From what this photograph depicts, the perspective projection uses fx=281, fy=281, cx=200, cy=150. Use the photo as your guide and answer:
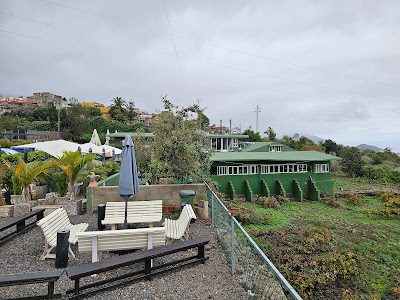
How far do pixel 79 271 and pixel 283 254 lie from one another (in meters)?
8.25

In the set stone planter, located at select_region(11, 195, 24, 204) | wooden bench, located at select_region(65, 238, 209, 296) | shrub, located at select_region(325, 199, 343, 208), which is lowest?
shrub, located at select_region(325, 199, 343, 208)

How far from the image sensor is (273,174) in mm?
23484

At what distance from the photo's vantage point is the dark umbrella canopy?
22.1 feet

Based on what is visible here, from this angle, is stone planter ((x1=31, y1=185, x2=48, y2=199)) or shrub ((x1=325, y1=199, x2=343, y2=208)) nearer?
stone planter ((x1=31, y1=185, x2=48, y2=199))

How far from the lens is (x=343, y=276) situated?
9102 millimetres

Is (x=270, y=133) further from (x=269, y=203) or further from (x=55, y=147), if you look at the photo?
(x=55, y=147)

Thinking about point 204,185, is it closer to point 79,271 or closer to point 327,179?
point 79,271

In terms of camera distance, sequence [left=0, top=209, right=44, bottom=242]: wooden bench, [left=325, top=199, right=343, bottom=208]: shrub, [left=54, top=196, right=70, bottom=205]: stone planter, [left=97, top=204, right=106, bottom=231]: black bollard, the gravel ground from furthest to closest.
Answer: [left=325, top=199, right=343, bottom=208]: shrub
[left=54, top=196, right=70, bottom=205]: stone planter
[left=97, top=204, right=106, bottom=231]: black bollard
[left=0, top=209, right=44, bottom=242]: wooden bench
the gravel ground

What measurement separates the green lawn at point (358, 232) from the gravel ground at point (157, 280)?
562 cm

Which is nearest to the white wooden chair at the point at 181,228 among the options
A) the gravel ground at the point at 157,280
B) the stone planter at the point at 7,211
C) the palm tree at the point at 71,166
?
the gravel ground at the point at 157,280

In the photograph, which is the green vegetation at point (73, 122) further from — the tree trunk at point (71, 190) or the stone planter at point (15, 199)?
the tree trunk at point (71, 190)

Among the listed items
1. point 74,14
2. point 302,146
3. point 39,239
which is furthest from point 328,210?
point 302,146

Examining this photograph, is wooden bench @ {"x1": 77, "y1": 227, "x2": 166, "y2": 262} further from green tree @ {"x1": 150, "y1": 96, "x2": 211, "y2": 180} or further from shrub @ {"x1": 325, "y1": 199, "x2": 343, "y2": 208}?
shrub @ {"x1": 325, "y1": 199, "x2": 343, "y2": 208}

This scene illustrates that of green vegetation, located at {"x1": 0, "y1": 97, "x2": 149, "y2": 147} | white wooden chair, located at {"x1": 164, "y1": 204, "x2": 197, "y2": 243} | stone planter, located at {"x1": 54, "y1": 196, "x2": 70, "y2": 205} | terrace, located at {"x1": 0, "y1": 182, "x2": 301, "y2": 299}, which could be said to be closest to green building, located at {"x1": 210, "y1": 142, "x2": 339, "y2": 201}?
stone planter, located at {"x1": 54, "y1": 196, "x2": 70, "y2": 205}
